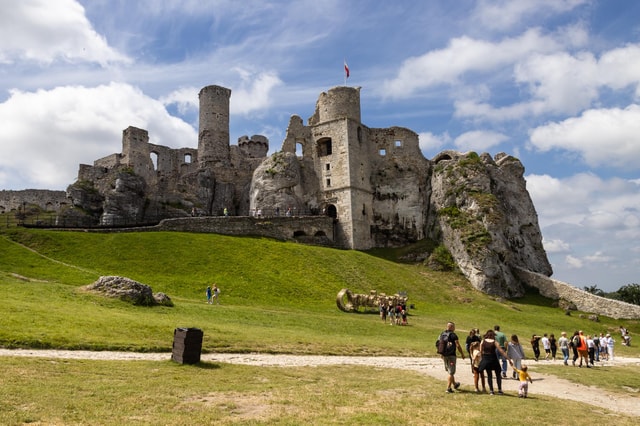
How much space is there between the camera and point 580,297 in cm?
4922

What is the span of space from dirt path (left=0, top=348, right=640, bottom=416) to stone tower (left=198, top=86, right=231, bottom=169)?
177 ft

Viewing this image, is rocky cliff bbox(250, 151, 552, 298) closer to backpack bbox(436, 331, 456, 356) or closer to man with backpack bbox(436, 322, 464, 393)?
man with backpack bbox(436, 322, 464, 393)

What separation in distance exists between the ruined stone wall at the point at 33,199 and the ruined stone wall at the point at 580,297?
5908 centimetres

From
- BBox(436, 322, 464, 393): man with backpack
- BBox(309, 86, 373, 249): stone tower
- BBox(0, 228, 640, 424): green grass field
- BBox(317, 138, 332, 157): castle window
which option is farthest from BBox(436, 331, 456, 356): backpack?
BBox(317, 138, 332, 157): castle window

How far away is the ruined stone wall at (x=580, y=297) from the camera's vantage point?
1828 inches

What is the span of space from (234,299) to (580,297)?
113 ft

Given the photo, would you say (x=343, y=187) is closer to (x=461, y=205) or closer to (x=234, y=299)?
(x=461, y=205)

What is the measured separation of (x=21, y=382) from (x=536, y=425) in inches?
438

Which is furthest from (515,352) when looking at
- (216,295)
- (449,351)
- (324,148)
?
(324,148)

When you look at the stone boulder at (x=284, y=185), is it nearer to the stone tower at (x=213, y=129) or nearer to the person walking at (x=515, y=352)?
the stone tower at (x=213, y=129)

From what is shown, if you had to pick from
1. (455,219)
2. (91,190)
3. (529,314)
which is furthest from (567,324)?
(91,190)

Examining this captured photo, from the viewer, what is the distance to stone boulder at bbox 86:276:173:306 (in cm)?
2580

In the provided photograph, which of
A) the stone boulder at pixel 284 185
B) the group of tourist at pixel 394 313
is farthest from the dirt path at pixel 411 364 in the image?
the stone boulder at pixel 284 185

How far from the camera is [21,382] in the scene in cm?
1134
